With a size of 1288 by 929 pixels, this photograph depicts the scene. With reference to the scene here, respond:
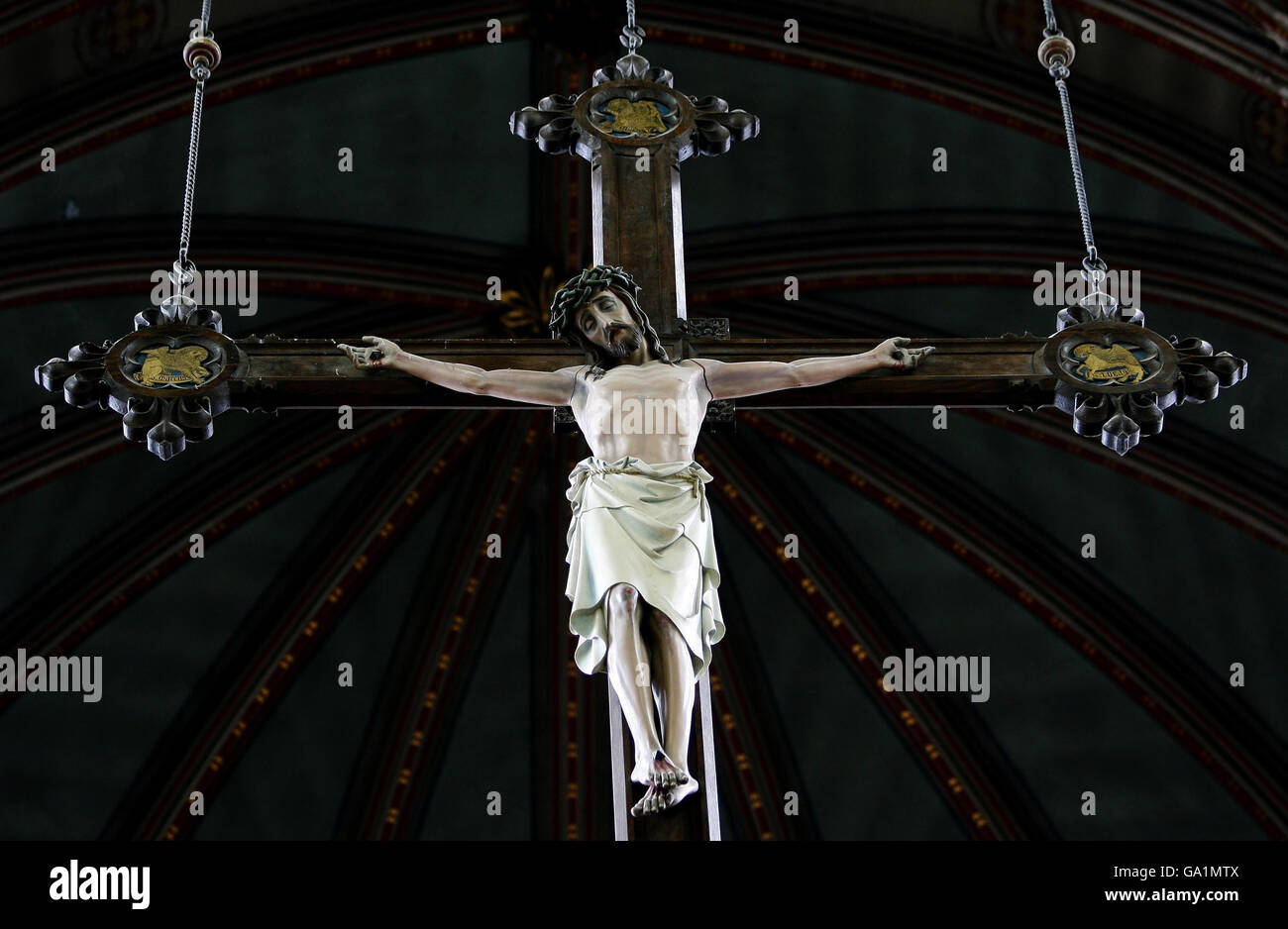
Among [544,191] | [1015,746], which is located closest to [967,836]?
[1015,746]

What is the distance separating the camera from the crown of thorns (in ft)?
23.3

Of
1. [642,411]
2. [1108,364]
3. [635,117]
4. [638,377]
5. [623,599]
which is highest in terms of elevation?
[635,117]

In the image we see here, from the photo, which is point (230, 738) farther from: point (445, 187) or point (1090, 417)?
point (1090, 417)

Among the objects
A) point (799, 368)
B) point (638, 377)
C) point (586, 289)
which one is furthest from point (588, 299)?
point (799, 368)

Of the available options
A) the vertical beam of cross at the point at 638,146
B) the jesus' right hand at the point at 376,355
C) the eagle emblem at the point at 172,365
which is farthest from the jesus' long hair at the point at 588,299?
the eagle emblem at the point at 172,365

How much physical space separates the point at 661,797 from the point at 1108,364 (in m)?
2.16

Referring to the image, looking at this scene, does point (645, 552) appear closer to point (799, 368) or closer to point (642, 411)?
point (642, 411)

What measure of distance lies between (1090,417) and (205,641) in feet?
27.9

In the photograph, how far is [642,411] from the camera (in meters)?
6.91

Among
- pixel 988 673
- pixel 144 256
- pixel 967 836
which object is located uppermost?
pixel 144 256

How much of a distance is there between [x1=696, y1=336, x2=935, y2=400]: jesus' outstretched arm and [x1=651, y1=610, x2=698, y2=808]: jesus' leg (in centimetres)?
97

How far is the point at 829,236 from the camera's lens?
13938mm

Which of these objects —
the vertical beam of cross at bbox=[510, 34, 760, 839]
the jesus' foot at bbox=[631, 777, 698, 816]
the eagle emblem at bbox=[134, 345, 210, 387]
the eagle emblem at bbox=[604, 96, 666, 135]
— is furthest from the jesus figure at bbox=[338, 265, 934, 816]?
the eagle emblem at bbox=[604, 96, 666, 135]

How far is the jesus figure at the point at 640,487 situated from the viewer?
638 centimetres
